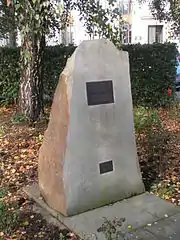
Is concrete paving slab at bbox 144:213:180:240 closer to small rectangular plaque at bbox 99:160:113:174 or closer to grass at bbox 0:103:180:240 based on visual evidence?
grass at bbox 0:103:180:240

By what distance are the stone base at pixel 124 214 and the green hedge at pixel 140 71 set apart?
581 cm

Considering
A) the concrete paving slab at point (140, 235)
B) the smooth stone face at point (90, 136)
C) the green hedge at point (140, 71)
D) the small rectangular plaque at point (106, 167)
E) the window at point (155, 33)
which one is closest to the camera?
the concrete paving slab at point (140, 235)

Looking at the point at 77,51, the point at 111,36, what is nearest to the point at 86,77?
the point at 77,51

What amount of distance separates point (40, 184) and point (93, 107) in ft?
A: 3.37

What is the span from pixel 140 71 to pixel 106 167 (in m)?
6.42

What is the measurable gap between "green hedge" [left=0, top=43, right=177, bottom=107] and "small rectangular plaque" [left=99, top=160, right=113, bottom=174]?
5949 millimetres

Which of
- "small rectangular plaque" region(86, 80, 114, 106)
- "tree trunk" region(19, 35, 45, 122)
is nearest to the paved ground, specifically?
"small rectangular plaque" region(86, 80, 114, 106)

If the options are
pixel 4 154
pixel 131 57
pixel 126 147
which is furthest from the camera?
pixel 131 57

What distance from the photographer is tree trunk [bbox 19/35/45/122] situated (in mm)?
6363

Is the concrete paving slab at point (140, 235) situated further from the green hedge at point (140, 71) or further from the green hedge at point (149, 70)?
the green hedge at point (149, 70)

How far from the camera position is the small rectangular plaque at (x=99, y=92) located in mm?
3455

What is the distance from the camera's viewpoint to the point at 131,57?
31.9 ft

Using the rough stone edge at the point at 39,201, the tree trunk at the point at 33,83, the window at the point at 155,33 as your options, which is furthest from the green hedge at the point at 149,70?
the window at the point at 155,33

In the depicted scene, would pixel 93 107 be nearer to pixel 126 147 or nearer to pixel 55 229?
pixel 126 147
